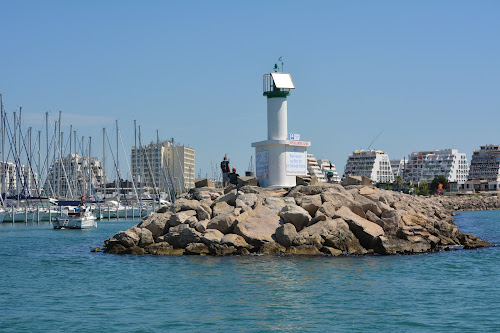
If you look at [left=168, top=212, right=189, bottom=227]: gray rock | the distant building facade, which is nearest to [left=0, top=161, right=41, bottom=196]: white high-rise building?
[left=168, top=212, right=189, bottom=227]: gray rock

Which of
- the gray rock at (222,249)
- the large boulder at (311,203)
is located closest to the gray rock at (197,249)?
the gray rock at (222,249)

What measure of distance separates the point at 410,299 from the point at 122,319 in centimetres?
801

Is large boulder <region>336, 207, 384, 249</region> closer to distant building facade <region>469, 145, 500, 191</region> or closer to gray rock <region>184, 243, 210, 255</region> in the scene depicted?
gray rock <region>184, 243, 210, 255</region>

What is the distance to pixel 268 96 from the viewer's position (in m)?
34.2

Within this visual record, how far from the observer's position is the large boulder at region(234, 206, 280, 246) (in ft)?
88.7

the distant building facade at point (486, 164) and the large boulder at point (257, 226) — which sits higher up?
the distant building facade at point (486, 164)

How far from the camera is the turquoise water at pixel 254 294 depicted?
15984mm

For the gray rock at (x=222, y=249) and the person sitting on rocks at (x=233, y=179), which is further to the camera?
the person sitting on rocks at (x=233, y=179)

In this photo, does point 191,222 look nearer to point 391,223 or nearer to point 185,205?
point 185,205

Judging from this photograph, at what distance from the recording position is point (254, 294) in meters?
19.1

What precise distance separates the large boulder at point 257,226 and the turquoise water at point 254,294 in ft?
4.08

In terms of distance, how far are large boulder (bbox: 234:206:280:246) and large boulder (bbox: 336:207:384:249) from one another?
9.32 ft

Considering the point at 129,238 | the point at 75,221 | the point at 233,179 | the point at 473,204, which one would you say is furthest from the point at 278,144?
the point at 473,204

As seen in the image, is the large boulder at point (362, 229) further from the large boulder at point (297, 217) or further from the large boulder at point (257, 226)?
the large boulder at point (257, 226)
